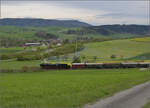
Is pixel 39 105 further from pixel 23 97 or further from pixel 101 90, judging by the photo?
pixel 101 90

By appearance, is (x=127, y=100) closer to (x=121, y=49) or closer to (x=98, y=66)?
(x=98, y=66)

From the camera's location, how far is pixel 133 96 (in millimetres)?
13797

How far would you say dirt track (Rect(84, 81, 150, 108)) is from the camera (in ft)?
36.7

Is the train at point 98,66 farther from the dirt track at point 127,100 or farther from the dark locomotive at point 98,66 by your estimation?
the dirt track at point 127,100

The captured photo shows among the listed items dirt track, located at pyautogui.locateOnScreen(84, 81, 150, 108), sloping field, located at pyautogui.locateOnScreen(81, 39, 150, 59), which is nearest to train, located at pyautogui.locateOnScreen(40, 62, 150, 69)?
sloping field, located at pyautogui.locateOnScreen(81, 39, 150, 59)

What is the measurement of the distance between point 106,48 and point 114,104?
240 feet

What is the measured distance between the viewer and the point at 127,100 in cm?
1259

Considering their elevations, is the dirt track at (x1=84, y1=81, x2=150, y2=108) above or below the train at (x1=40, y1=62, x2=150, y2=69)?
above

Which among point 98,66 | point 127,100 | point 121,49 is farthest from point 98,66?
point 121,49

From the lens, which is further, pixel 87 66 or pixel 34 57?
pixel 34 57

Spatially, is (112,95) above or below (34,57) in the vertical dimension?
above

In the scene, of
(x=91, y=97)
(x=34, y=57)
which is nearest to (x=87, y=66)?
(x=34, y=57)

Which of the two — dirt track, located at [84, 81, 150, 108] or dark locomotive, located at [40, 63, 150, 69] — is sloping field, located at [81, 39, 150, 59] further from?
dirt track, located at [84, 81, 150, 108]

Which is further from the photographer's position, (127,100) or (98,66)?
(98,66)
